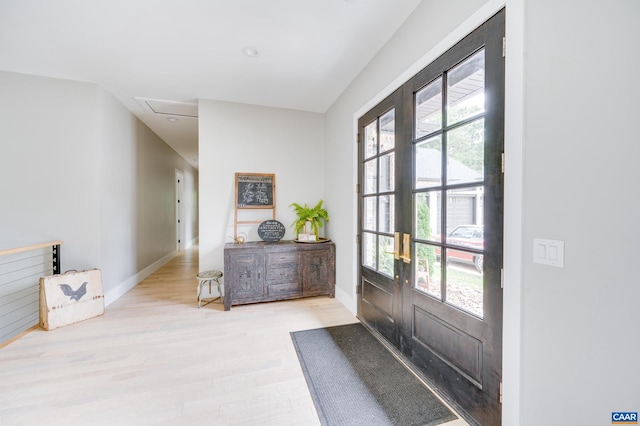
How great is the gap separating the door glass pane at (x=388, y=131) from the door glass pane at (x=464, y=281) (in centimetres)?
114

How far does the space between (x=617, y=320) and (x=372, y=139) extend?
217cm

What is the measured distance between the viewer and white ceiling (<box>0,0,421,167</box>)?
1919 millimetres

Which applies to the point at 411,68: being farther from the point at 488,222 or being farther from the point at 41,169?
the point at 41,169

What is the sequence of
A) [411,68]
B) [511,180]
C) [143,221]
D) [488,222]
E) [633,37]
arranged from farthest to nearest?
[143,221] → [411,68] → [488,222] → [511,180] → [633,37]

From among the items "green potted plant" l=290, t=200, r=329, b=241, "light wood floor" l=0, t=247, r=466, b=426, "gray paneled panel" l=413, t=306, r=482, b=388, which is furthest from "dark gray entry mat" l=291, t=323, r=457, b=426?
"green potted plant" l=290, t=200, r=329, b=241

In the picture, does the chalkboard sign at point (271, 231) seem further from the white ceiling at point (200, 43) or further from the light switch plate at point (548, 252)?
the light switch plate at point (548, 252)

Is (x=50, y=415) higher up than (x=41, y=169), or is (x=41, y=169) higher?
(x=41, y=169)

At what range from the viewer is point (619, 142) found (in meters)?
0.89

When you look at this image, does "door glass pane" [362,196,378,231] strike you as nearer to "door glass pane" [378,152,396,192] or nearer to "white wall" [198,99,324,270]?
"door glass pane" [378,152,396,192]

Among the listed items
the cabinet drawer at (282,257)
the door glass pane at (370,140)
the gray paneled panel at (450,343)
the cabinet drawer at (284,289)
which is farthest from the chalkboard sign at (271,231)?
the gray paneled panel at (450,343)

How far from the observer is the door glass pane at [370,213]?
2588 millimetres

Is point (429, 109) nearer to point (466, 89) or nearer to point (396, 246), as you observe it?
point (466, 89)

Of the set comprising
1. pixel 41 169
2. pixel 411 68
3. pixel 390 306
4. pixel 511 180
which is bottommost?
pixel 390 306

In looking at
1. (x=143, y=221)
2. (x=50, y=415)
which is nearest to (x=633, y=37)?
(x=50, y=415)
